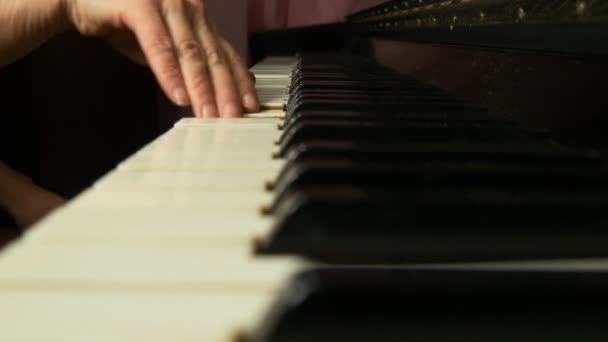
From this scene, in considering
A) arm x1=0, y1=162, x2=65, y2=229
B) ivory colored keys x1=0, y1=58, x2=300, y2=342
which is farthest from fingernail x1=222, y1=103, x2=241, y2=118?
arm x1=0, y1=162, x2=65, y2=229

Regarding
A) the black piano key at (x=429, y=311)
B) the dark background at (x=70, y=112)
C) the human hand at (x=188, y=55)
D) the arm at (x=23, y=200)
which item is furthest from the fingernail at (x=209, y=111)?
the dark background at (x=70, y=112)

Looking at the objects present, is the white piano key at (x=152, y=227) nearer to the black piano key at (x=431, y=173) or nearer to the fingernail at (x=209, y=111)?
the black piano key at (x=431, y=173)

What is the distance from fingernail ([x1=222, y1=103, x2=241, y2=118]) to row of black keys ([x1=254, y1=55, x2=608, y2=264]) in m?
0.20

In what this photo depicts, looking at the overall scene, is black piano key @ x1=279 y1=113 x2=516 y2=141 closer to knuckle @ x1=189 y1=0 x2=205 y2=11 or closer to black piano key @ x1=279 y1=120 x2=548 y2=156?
black piano key @ x1=279 y1=120 x2=548 y2=156

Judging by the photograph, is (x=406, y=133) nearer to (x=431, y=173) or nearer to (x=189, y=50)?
(x=431, y=173)

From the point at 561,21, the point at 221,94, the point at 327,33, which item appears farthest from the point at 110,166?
the point at 561,21

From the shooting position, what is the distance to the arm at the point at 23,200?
59.2 inches

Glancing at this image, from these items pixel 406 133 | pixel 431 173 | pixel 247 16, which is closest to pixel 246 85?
pixel 406 133

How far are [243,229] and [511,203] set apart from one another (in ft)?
0.46

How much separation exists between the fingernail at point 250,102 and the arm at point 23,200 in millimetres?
805

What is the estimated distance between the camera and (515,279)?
0.26m

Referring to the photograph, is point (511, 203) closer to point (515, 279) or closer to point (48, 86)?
point (515, 279)

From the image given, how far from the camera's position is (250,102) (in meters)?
0.84

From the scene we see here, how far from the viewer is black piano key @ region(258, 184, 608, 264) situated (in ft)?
1.03
